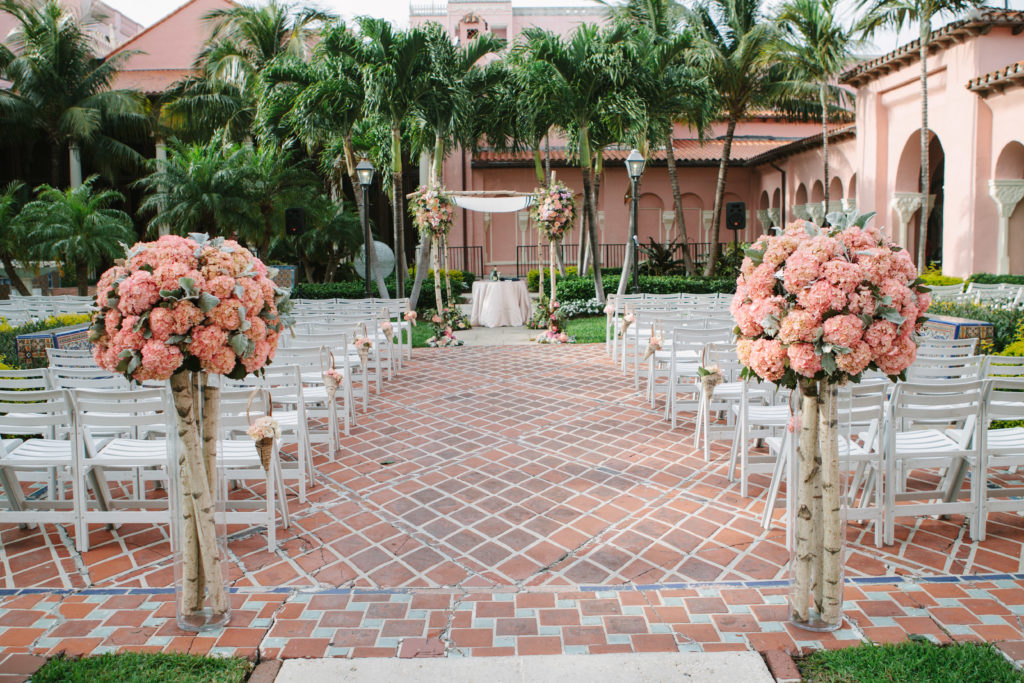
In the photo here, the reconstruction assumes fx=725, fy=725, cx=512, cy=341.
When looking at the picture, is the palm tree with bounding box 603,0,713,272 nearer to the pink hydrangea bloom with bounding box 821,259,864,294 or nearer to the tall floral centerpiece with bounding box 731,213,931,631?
the tall floral centerpiece with bounding box 731,213,931,631

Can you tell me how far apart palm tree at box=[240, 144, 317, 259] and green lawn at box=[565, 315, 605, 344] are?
7.73 m

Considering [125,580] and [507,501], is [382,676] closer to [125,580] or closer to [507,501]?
[125,580]

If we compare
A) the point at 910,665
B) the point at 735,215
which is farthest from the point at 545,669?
the point at 735,215

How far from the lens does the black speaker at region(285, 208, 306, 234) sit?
15367 millimetres

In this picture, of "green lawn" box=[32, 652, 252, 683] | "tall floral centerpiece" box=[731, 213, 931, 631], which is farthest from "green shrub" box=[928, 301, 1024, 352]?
"green lawn" box=[32, 652, 252, 683]

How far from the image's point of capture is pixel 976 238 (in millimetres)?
15219

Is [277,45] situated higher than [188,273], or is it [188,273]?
[277,45]

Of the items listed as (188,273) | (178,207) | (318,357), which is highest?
(178,207)

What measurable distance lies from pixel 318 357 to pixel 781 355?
472 centimetres

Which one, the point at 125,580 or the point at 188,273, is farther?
the point at 125,580

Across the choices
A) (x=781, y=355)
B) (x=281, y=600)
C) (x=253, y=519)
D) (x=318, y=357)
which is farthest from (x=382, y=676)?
(x=318, y=357)

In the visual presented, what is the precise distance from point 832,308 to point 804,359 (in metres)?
0.24

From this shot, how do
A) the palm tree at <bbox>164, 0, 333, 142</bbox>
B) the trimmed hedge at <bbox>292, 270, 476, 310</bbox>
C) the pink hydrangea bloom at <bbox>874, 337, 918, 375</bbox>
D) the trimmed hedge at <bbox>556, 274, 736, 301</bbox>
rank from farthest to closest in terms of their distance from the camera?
the palm tree at <bbox>164, 0, 333, 142</bbox>, the trimmed hedge at <bbox>556, 274, 736, 301</bbox>, the trimmed hedge at <bbox>292, 270, 476, 310</bbox>, the pink hydrangea bloom at <bbox>874, 337, 918, 375</bbox>

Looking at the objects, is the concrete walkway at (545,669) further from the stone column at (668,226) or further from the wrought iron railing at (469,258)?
the stone column at (668,226)
